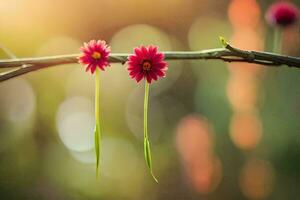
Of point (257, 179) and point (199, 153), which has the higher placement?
point (199, 153)

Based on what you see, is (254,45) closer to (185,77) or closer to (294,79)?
(294,79)

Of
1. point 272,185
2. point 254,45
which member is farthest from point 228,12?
→ point 272,185

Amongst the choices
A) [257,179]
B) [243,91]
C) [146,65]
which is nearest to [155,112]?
[257,179]

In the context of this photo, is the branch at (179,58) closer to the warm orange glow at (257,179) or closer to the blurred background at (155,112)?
the blurred background at (155,112)

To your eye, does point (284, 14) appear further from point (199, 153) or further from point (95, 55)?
point (199, 153)

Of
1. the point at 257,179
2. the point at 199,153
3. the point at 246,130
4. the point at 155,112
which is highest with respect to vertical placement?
the point at 155,112

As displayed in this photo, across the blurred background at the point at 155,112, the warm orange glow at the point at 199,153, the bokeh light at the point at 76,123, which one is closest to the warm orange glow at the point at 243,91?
the blurred background at the point at 155,112

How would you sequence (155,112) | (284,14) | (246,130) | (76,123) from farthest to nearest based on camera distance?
(76,123) → (155,112) → (246,130) → (284,14)
